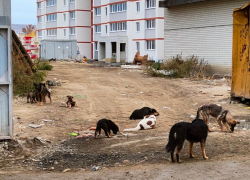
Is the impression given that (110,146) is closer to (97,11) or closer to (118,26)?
(118,26)

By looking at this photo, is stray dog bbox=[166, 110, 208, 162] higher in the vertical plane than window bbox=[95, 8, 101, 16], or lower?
lower

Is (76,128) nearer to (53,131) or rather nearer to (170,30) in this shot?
(53,131)

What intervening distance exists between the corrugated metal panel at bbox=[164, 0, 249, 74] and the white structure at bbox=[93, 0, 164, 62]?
16689 millimetres

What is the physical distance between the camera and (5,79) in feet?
27.4

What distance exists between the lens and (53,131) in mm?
10344

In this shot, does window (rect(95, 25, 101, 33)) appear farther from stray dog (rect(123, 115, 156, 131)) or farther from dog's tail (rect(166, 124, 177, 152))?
dog's tail (rect(166, 124, 177, 152))

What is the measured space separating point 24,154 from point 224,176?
363 cm

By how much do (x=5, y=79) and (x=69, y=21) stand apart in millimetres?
57075

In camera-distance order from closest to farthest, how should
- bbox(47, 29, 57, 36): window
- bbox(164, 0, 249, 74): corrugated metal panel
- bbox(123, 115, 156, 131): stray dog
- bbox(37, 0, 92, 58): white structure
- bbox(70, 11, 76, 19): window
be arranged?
bbox(123, 115, 156, 131): stray dog < bbox(164, 0, 249, 74): corrugated metal panel < bbox(37, 0, 92, 58): white structure < bbox(70, 11, 76, 19): window < bbox(47, 29, 57, 36): window

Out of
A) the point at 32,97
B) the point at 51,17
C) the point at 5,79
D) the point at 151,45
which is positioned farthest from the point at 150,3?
the point at 5,79

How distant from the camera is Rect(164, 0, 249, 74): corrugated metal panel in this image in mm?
24375

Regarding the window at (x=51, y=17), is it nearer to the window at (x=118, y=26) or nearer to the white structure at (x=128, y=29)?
the white structure at (x=128, y=29)

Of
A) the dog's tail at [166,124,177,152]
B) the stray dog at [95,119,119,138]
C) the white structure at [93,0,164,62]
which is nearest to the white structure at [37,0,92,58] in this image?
the white structure at [93,0,164,62]

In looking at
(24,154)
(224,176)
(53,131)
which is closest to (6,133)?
(24,154)
